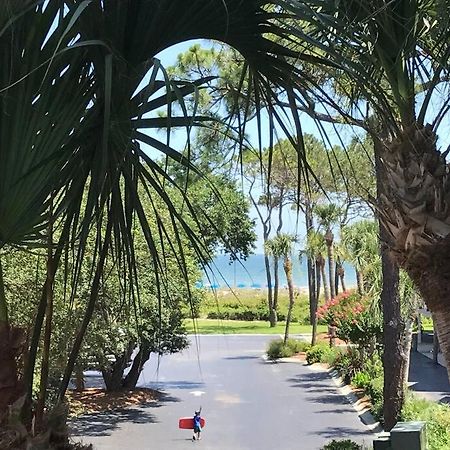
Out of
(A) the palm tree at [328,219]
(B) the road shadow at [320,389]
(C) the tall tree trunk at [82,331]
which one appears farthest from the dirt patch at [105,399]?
(C) the tall tree trunk at [82,331]

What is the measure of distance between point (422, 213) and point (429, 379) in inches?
608

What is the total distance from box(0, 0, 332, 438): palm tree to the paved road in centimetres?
673

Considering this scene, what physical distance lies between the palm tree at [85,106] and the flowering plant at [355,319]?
43.5ft

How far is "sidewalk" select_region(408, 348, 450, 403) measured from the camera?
1450 centimetres

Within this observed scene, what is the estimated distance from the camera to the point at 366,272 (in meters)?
15.9

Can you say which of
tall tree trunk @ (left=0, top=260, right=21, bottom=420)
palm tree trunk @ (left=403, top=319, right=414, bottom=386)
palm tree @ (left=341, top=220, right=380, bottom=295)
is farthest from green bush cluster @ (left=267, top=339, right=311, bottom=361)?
tall tree trunk @ (left=0, top=260, right=21, bottom=420)

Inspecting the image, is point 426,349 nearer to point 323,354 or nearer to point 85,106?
point 323,354

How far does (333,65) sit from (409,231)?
37.7 inches

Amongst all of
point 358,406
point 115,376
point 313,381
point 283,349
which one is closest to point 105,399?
point 115,376

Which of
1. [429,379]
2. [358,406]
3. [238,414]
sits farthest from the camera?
[429,379]

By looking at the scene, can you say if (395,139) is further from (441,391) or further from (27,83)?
(441,391)

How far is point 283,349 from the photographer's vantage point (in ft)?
74.4

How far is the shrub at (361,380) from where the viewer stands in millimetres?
15277

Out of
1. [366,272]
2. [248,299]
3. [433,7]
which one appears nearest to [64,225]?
[433,7]
